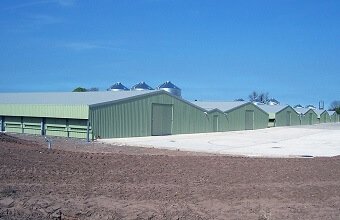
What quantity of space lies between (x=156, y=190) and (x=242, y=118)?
2034 inches

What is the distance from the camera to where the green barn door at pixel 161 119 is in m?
40.5

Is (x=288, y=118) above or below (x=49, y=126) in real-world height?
above

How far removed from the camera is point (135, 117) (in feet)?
125

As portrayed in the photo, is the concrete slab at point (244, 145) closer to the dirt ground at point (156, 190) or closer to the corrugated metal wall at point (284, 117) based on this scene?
the dirt ground at point (156, 190)

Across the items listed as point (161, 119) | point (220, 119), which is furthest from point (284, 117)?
point (161, 119)

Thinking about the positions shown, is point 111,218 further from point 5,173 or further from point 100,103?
point 100,103

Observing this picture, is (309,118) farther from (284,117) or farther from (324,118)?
(284,117)

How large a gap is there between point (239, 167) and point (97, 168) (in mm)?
4453

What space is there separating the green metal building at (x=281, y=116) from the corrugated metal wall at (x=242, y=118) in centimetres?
743

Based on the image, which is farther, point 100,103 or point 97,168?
point 100,103

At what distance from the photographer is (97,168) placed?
1254 cm

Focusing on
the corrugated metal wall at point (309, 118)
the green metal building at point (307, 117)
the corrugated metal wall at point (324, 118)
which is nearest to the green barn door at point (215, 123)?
the green metal building at point (307, 117)

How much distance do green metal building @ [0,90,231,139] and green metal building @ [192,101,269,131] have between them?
27.0 ft

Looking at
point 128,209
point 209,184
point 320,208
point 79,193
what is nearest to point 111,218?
point 128,209
